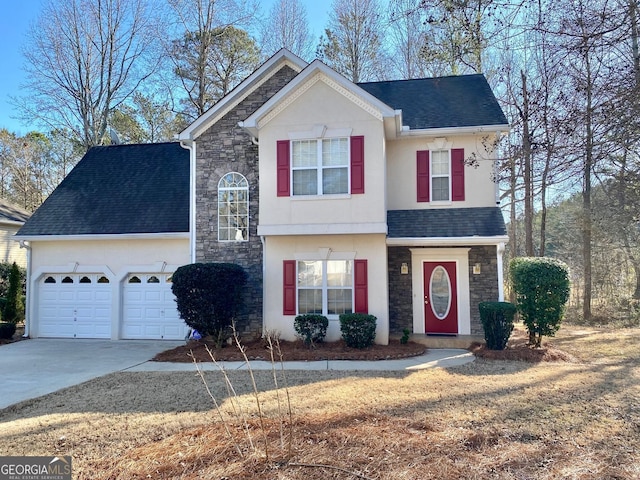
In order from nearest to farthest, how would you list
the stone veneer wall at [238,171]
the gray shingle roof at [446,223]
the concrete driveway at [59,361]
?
1. the concrete driveway at [59,361]
2. the gray shingle roof at [446,223]
3. the stone veneer wall at [238,171]

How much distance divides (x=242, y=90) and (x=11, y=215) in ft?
53.3

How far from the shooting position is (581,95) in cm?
600

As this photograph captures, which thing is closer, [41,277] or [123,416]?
[123,416]

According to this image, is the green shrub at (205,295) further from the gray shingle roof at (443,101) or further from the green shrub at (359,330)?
the gray shingle roof at (443,101)

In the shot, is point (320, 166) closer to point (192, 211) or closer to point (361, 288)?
point (361, 288)

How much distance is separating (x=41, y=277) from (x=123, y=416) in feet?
33.2

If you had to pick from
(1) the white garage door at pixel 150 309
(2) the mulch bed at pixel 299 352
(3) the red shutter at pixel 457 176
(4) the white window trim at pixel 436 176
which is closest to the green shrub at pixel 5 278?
(1) the white garage door at pixel 150 309

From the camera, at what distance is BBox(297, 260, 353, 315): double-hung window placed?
1106 centimetres

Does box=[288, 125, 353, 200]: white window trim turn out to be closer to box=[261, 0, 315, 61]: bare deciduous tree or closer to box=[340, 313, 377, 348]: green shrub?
box=[340, 313, 377, 348]: green shrub

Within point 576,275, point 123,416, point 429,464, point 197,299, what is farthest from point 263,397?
point 576,275

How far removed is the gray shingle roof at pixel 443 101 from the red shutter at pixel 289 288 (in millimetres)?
5395

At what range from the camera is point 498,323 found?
9.92 m

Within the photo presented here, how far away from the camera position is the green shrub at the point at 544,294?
10.1 metres

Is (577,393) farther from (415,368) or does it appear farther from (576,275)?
(576,275)
